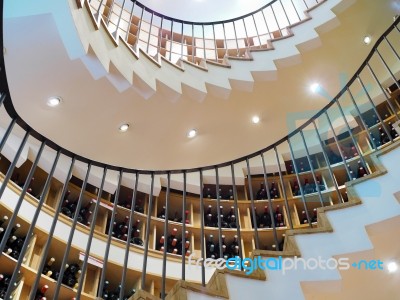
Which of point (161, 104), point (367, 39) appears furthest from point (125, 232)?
point (367, 39)

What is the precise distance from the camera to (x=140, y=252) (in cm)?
493

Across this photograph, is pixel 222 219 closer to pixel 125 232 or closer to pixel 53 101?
pixel 125 232

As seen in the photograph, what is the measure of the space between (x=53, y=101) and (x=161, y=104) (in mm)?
1165

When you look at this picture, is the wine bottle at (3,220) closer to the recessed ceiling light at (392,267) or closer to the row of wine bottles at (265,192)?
the row of wine bottles at (265,192)

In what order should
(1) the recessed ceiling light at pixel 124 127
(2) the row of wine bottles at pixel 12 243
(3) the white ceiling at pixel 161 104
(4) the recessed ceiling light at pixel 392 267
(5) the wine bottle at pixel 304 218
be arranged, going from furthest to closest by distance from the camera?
(5) the wine bottle at pixel 304 218 → (1) the recessed ceiling light at pixel 124 127 → (2) the row of wine bottles at pixel 12 243 → (3) the white ceiling at pixel 161 104 → (4) the recessed ceiling light at pixel 392 267

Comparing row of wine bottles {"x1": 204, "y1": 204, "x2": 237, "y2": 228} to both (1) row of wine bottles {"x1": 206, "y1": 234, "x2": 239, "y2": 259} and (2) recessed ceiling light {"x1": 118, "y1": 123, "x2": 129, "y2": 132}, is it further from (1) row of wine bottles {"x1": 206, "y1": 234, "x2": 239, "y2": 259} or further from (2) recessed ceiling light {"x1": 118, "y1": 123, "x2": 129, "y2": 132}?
(2) recessed ceiling light {"x1": 118, "y1": 123, "x2": 129, "y2": 132}

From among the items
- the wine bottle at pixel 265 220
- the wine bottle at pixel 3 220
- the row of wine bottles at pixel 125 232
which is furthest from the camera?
the wine bottle at pixel 265 220

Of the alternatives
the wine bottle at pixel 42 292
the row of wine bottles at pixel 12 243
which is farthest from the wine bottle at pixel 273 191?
the row of wine bottles at pixel 12 243

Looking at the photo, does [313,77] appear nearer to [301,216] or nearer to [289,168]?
[289,168]

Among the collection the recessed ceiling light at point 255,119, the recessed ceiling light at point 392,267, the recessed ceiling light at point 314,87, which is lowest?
the recessed ceiling light at point 392,267

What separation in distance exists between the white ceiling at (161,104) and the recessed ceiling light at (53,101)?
0.16ft

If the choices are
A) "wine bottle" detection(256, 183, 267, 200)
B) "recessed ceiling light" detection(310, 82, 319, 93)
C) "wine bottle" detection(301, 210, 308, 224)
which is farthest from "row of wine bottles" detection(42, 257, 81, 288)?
"recessed ceiling light" detection(310, 82, 319, 93)

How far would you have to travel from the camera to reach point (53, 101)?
403cm

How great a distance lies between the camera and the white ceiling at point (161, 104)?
11.7 ft
